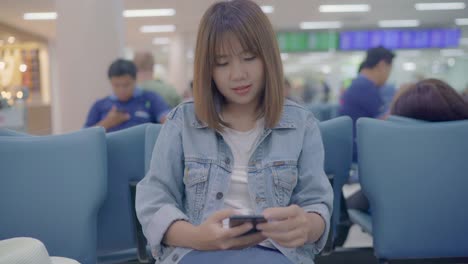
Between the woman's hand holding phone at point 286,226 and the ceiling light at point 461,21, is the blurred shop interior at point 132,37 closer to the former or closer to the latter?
the ceiling light at point 461,21

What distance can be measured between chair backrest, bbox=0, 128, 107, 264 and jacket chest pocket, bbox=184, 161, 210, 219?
0.47 metres

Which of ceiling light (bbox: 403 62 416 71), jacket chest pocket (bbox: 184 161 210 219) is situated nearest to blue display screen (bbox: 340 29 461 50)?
ceiling light (bbox: 403 62 416 71)

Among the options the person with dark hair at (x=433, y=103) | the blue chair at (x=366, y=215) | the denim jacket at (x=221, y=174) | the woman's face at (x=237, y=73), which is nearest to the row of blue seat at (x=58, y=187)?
Answer: the denim jacket at (x=221, y=174)

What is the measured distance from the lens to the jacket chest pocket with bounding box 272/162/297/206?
1.27m

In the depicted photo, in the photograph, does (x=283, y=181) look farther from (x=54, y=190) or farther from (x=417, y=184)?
(x=54, y=190)

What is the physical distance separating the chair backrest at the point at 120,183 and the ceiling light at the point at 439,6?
929cm

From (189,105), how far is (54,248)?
0.73 metres

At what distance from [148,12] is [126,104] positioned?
7.46 meters

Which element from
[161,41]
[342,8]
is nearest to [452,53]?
[342,8]

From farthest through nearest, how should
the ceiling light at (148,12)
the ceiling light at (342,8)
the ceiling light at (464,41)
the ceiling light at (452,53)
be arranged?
the ceiling light at (452,53) < the ceiling light at (464,41) < the ceiling light at (148,12) < the ceiling light at (342,8)

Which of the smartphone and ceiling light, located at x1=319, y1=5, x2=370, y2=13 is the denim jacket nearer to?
the smartphone

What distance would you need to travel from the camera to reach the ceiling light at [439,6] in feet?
31.3

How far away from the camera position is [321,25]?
40.3 feet

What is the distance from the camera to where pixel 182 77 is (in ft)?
45.8
